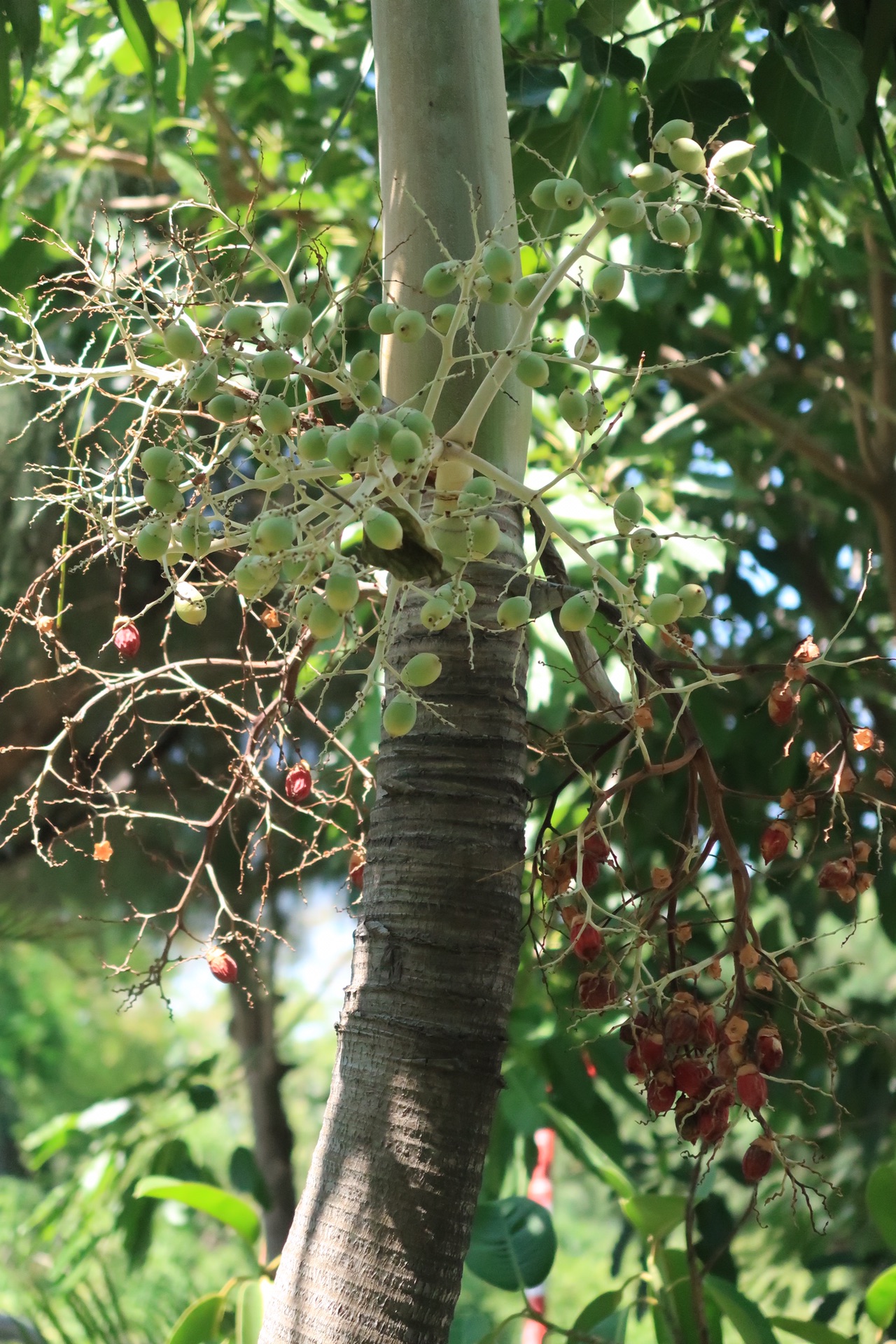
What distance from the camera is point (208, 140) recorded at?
1681 mm

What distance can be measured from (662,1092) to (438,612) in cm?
26

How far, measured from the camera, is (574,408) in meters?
0.52

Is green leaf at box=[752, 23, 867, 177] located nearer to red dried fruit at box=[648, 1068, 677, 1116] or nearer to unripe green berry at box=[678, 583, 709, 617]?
unripe green berry at box=[678, 583, 709, 617]

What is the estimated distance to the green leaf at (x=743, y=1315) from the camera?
794 millimetres

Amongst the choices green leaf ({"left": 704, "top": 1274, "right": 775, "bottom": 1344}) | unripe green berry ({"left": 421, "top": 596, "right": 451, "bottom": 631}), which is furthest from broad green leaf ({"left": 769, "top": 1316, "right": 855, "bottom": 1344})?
unripe green berry ({"left": 421, "top": 596, "right": 451, "bottom": 631})

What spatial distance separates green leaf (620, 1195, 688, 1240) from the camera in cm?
88

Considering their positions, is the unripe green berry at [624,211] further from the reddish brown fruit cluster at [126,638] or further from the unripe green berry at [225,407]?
the reddish brown fruit cluster at [126,638]

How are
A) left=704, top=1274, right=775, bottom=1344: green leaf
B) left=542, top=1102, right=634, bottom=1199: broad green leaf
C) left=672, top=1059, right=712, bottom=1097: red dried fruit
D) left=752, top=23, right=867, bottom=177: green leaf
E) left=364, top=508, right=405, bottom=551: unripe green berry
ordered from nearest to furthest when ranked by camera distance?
left=364, top=508, right=405, bottom=551: unripe green berry < left=672, top=1059, right=712, bottom=1097: red dried fruit < left=752, top=23, right=867, bottom=177: green leaf < left=704, top=1274, right=775, bottom=1344: green leaf < left=542, top=1102, right=634, bottom=1199: broad green leaf

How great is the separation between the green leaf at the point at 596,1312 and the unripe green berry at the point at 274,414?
66 cm

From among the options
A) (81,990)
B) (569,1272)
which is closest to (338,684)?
(569,1272)

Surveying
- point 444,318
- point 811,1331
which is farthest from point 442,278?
point 811,1331

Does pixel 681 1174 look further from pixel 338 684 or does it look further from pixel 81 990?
pixel 81 990

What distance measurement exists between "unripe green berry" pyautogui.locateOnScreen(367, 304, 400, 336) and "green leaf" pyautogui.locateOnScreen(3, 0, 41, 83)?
426mm

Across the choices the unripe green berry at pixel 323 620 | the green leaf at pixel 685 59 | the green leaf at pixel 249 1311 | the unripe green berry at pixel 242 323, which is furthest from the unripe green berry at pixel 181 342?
the green leaf at pixel 249 1311
